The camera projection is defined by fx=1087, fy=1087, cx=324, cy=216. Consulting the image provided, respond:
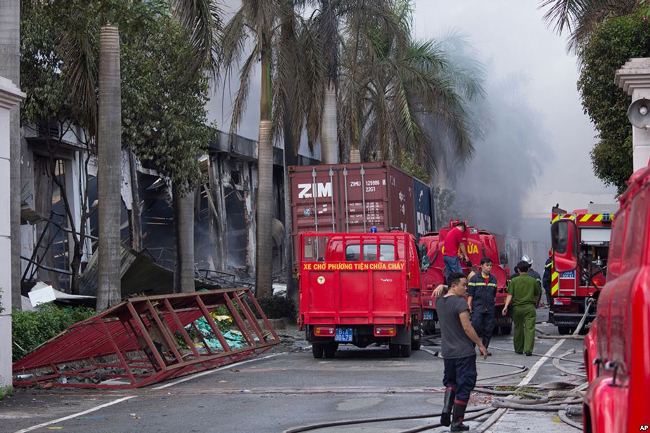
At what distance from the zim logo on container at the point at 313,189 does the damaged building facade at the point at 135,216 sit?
6169 millimetres

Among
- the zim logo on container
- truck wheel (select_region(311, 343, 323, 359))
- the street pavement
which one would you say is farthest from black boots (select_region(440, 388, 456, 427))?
the zim logo on container

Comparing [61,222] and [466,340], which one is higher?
[61,222]

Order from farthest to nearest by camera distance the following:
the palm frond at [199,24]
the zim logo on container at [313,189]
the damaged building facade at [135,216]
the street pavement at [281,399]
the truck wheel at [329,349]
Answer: the damaged building facade at [135,216]
the zim logo on container at [313,189]
the palm frond at [199,24]
the truck wheel at [329,349]
the street pavement at [281,399]

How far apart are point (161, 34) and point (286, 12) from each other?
3.85 metres

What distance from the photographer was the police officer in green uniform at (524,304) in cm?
2048

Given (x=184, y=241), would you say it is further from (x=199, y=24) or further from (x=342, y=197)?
(x=199, y=24)

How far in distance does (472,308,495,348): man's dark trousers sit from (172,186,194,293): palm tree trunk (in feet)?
37.7

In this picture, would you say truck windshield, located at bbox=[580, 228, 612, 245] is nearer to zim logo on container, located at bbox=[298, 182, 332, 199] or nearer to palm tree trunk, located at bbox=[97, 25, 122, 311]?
zim logo on container, located at bbox=[298, 182, 332, 199]

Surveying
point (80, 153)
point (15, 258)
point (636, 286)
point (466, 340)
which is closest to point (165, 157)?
point (80, 153)

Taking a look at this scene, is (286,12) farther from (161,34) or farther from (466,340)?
(466,340)

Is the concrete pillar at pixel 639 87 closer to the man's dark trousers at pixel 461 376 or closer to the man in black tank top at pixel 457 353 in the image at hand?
the man in black tank top at pixel 457 353

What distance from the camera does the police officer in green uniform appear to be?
2048 cm

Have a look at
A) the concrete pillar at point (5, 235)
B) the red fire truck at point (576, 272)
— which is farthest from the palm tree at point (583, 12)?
the concrete pillar at point (5, 235)

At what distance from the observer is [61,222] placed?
3291cm
